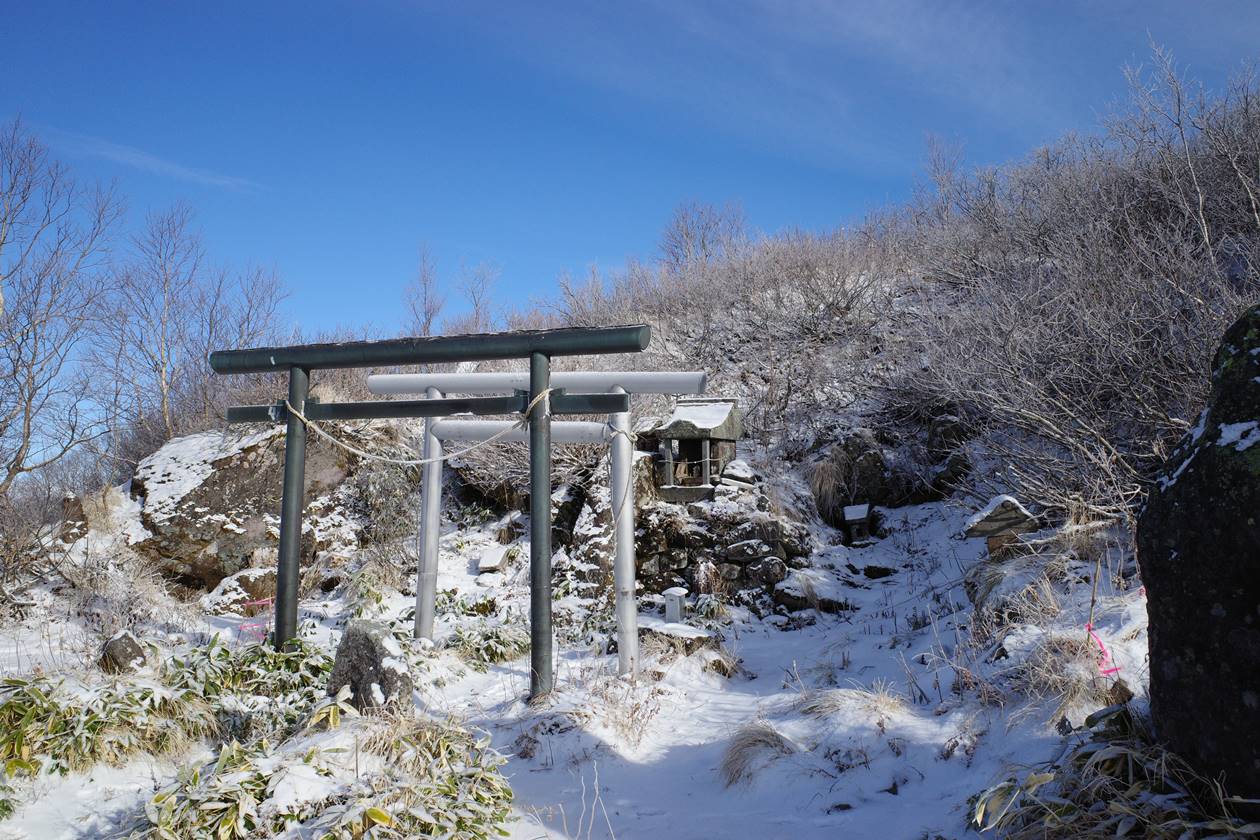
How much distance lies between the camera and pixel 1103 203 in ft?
37.0

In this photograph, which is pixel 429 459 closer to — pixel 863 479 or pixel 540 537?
pixel 540 537

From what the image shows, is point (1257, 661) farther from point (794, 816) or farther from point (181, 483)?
point (181, 483)

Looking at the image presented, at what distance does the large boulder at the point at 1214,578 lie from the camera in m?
2.62

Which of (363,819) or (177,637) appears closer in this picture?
(363,819)

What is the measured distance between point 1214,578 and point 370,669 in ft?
14.9

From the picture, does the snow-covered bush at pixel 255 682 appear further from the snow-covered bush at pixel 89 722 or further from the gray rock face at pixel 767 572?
the gray rock face at pixel 767 572

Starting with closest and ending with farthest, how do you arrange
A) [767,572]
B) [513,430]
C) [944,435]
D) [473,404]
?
1. [473,404]
2. [513,430]
3. [767,572]
4. [944,435]

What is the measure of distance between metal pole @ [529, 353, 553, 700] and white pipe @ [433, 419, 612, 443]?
783 mm

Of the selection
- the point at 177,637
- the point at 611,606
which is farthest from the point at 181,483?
the point at 611,606

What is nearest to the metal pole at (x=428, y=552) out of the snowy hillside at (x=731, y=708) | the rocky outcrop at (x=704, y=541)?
the snowy hillside at (x=731, y=708)

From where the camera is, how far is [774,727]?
527 cm

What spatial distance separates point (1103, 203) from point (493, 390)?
939 centimetres

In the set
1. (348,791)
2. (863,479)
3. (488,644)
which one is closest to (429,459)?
(488,644)

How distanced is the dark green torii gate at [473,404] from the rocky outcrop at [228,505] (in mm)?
4484
